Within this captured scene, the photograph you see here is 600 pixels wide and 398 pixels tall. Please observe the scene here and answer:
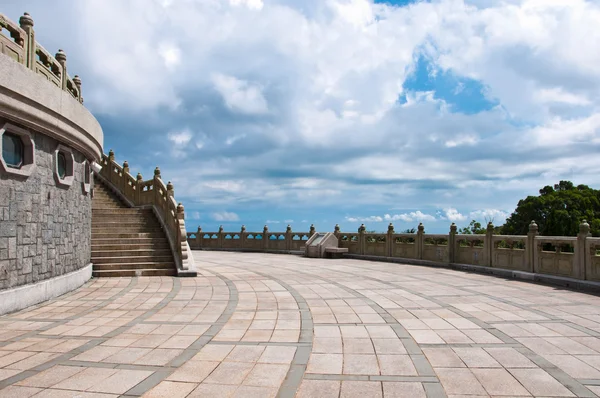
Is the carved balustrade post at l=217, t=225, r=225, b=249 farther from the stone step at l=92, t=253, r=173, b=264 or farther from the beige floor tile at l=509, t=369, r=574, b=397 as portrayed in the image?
the beige floor tile at l=509, t=369, r=574, b=397

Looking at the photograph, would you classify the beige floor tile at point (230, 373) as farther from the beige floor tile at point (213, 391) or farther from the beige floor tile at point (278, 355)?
the beige floor tile at point (278, 355)

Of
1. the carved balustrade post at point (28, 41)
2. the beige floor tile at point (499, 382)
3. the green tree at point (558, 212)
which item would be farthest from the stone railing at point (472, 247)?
the green tree at point (558, 212)

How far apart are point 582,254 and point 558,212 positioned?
78.4ft

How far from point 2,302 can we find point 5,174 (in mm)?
2324

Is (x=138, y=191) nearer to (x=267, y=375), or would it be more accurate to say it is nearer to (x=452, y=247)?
(x=452, y=247)

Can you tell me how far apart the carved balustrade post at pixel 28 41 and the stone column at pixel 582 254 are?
45.2 ft

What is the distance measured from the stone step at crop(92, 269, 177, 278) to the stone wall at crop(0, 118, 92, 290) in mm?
1351

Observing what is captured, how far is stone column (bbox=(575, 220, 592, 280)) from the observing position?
10617 millimetres

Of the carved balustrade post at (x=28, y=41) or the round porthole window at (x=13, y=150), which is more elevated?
the carved balustrade post at (x=28, y=41)

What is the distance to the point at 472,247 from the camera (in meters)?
15.0

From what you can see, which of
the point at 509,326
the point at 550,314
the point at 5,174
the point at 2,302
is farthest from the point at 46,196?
the point at 550,314

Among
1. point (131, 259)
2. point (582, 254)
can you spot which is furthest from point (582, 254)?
point (131, 259)

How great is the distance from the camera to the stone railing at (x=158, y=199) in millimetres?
13023

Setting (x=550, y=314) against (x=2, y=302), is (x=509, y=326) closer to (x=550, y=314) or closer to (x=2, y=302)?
(x=550, y=314)
